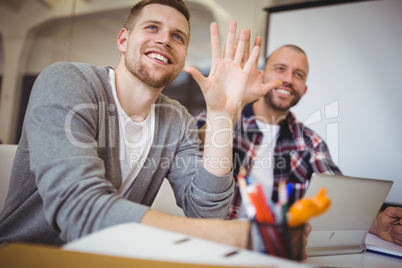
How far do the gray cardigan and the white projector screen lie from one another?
118cm

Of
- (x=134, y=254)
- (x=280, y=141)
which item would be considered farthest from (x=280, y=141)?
(x=134, y=254)

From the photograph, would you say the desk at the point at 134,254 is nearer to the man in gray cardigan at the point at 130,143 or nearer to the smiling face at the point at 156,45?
the man in gray cardigan at the point at 130,143

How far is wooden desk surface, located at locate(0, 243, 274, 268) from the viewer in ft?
1.44

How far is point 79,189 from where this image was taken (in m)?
0.70

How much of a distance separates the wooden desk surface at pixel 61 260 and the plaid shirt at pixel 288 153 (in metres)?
1.49

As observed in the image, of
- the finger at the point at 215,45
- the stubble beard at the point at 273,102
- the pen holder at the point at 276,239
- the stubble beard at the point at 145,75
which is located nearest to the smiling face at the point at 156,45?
the stubble beard at the point at 145,75

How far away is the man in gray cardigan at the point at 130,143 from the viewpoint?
2.31 feet

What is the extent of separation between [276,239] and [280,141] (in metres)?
1.64

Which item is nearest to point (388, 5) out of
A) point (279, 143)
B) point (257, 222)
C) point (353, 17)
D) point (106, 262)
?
point (353, 17)

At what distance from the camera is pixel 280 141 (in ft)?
6.95

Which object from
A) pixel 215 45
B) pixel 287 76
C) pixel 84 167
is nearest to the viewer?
pixel 84 167

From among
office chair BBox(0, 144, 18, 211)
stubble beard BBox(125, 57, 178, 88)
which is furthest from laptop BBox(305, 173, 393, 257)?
office chair BBox(0, 144, 18, 211)

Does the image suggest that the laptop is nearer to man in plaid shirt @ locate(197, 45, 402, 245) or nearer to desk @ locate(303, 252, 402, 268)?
desk @ locate(303, 252, 402, 268)

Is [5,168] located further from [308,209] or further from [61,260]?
[308,209]
